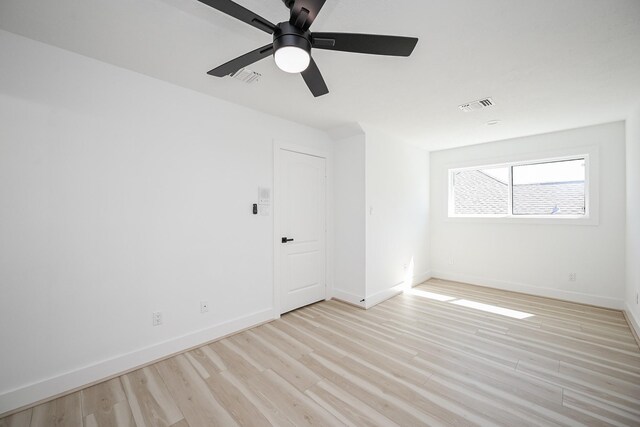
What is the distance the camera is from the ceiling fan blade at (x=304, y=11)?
3.73ft

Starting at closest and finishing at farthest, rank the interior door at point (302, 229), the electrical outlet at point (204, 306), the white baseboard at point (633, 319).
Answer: the electrical outlet at point (204, 306) < the white baseboard at point (633, 319) < the interior door at point (302, 229)

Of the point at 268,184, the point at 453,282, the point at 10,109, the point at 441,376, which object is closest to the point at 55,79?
the point at 10,109

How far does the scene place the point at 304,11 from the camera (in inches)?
46.6

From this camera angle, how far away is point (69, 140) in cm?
196

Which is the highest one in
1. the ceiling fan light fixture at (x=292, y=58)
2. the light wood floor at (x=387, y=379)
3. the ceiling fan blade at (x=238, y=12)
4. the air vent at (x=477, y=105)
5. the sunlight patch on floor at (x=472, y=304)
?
the air vent at (x=477, y=105)

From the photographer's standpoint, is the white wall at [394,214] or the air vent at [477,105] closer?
the air vent at [477,105]

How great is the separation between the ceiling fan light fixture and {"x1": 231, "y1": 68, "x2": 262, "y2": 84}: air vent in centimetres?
97

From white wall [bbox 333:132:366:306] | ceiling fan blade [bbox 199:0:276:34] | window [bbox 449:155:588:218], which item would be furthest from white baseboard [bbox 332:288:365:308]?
ceiling fan blade [bbox 199:0:276:34]

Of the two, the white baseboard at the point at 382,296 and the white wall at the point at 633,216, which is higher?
the white wall at the point at 633,216

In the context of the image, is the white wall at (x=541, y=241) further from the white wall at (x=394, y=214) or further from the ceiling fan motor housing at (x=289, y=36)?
the ceiling fan motor housing at (x=289, y=36)

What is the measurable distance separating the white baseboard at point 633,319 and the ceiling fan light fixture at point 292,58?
4202 mm

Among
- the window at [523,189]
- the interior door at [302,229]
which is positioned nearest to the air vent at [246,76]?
the interior door at [302,229]

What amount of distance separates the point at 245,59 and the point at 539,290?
16.5 feet

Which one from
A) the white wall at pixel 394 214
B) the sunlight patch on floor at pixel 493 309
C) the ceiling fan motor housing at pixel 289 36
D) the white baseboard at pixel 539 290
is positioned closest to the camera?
the ceiling fan motor housing at pixel 289 36
